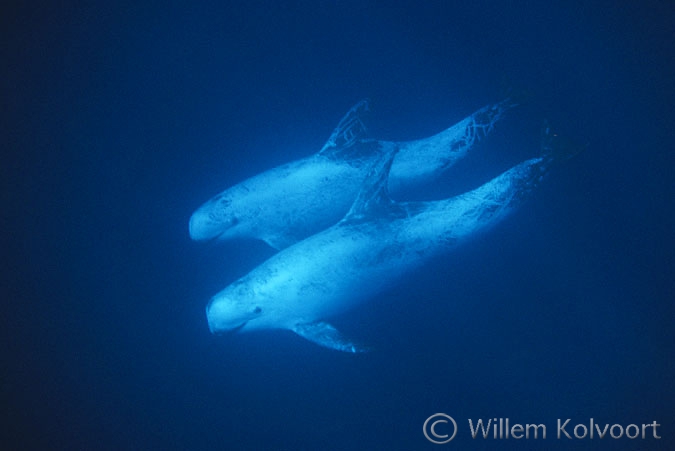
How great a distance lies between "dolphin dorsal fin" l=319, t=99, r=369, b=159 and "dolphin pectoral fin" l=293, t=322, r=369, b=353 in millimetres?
2825

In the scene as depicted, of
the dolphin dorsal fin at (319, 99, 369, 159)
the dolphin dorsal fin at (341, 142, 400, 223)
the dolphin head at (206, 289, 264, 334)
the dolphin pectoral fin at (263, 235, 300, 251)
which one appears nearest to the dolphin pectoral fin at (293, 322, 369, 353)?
the dolphin head at (206, 289, 264, 334)

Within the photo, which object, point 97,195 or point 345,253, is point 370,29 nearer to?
point 345,253

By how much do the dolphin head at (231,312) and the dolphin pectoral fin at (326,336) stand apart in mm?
611

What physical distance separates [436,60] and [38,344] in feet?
31.2

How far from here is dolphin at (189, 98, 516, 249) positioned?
6246 mm

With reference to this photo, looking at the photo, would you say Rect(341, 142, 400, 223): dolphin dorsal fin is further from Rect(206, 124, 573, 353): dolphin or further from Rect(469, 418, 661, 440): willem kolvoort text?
Rect(469, 418, 661, 440): willem kolvoort text

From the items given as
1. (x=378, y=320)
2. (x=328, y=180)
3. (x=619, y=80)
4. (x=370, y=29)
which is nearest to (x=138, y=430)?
(x=378, y=320)

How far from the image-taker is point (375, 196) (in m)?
5.22

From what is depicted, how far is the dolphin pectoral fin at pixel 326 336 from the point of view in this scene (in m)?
4.72

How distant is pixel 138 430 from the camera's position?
5.95m

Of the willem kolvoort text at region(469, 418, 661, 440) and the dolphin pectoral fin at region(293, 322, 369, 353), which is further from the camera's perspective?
the willem kolvoort text at region(469, 418, 661, 440)

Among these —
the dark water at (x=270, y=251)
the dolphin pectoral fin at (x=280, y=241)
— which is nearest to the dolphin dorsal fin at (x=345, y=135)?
the dark water at (x=270, y=251)

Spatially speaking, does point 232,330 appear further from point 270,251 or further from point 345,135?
point 345,135

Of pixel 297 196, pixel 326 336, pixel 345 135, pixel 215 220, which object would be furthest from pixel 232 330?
A: pixel 345 135
